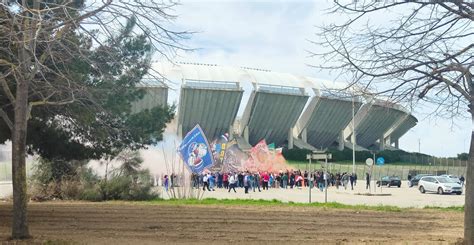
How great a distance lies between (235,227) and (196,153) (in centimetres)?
A: 1671

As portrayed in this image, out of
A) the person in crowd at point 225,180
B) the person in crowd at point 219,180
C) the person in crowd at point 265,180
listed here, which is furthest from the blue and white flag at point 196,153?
the person in crowd at point 219,180

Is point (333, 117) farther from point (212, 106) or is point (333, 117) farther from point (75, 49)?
point (75, 49)

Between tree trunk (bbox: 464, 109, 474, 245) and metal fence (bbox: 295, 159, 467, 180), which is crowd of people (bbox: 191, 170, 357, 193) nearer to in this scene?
metal fence (bbox: 295, 159, 467, 180)

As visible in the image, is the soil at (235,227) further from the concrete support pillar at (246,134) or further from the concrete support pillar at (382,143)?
the concrete support pillar at (382,143)

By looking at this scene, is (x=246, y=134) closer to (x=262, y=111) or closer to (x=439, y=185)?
(x=262, y=111)

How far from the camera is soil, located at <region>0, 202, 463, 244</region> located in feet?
40.9

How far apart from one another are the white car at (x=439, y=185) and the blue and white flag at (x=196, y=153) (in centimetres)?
1887

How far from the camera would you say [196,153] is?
31625 millimetres

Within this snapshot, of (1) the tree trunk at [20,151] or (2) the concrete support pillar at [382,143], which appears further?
(2) the concrete support pillar at [382,143]

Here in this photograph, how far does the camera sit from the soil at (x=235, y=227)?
12.5 m

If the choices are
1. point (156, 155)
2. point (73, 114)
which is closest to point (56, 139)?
point (73, 114)

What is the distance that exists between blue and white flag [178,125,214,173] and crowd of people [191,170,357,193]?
763cm

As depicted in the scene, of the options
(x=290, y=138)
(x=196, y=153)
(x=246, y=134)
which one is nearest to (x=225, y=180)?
(x=196, y=153)

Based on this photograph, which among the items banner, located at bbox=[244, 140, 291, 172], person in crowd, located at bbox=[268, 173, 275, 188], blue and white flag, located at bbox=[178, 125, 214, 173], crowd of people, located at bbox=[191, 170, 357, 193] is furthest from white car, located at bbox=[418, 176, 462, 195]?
blue and white flag, located at bbox=[178, 125, 214, 173]
